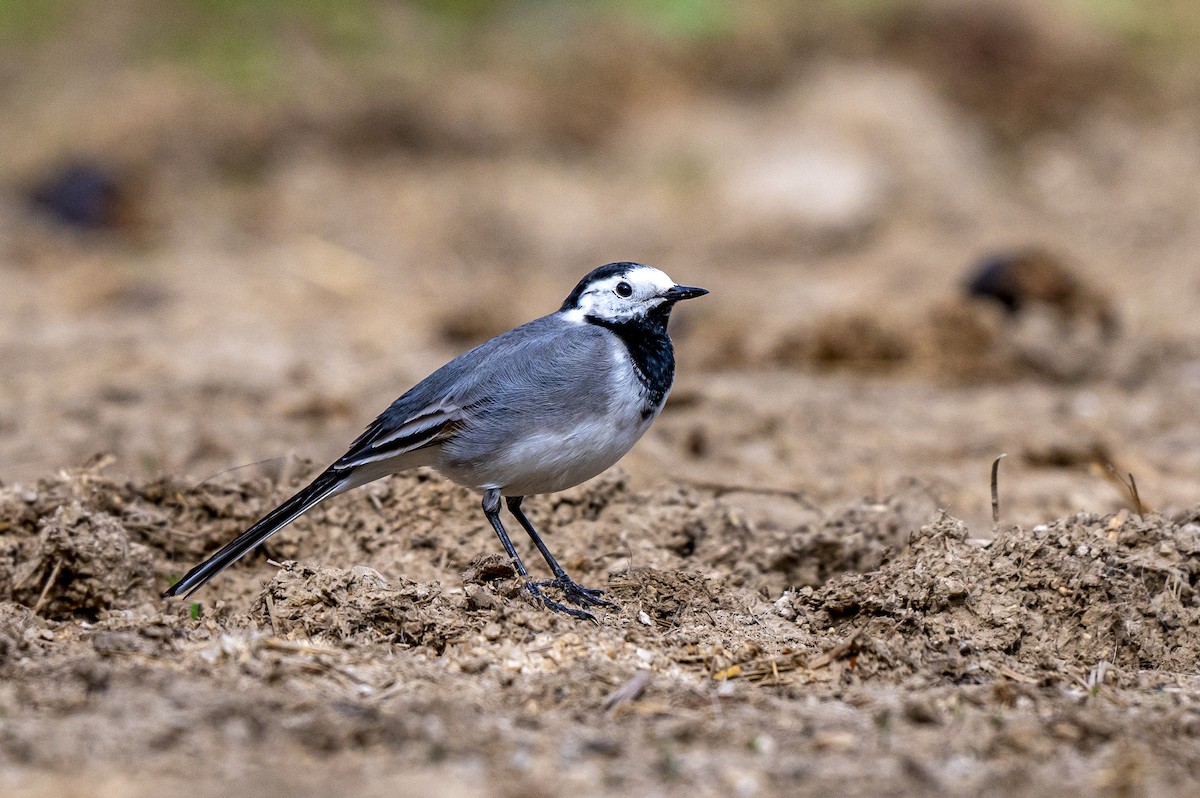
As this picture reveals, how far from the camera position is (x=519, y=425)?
16.7 ft

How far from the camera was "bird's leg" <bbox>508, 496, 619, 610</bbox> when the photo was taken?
195 inches

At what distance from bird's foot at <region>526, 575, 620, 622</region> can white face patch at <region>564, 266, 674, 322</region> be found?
1.08m

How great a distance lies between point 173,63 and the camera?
14.5m

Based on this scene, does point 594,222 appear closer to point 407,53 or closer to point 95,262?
point 407,53

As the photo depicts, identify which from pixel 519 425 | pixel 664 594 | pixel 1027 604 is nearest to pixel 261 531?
pixel 519 425

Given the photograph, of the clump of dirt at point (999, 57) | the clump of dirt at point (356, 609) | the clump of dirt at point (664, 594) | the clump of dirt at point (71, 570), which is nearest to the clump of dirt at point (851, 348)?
the clump of dirt at point (664, 594)

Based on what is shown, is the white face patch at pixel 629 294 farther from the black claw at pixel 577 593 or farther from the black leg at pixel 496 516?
the black claw at pixel 577 593

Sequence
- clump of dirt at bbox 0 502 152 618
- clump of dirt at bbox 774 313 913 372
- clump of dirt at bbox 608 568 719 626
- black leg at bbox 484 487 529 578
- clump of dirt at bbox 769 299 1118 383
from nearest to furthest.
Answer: clump of dirt at bbox 608 568 719 626 → clump of dirt at bbox 0 502 152 618 → black leg at bbox 484 487 529 578 → clump of dirt at bbox 769 299 1118 383 → clump of dirt at bbox 774 313 913 372

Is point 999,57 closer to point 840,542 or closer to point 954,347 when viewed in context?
point 954,347

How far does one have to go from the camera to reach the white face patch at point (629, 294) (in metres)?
5.49

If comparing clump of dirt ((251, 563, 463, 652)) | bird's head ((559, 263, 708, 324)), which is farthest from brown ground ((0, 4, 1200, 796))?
bird's head ((559, 263, 708, 324))

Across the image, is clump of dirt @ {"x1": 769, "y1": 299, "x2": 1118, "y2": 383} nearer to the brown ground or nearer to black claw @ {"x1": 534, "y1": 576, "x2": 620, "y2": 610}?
the brown ground

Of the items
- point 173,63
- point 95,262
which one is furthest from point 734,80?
point 95,262

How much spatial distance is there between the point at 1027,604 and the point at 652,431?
3283 mm
